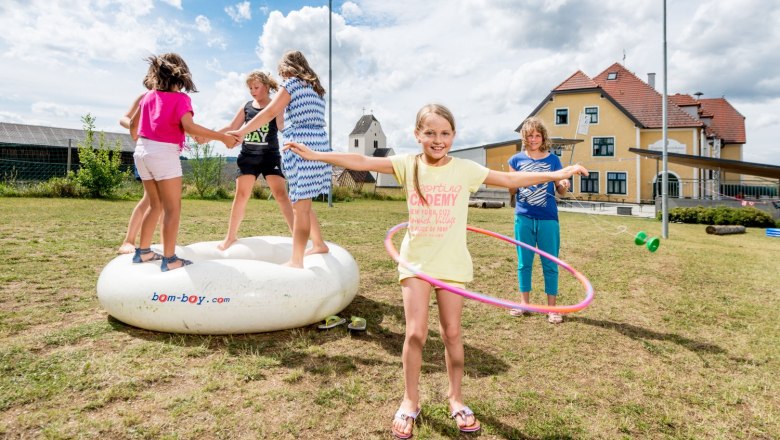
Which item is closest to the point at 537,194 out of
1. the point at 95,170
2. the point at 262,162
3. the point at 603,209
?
the point at 262,162

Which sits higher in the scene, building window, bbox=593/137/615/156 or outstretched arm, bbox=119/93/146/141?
building window, bbox=593/137/615/156

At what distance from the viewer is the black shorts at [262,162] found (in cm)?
510

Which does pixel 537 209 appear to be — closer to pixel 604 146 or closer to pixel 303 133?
pixel 303 133

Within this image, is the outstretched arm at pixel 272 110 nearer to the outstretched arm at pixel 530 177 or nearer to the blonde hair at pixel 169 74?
the blonde hair at pixel 169 74

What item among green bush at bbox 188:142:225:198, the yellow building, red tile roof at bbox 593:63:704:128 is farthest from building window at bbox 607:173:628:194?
green bush at bbox 188:142:225:198

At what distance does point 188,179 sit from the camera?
973 inches

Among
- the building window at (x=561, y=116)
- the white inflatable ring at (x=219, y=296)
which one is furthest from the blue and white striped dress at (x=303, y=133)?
the building window at (x=561, y=116)

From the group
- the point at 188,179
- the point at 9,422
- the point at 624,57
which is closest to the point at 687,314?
the point at 9,422

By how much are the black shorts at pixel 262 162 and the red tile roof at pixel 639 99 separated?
117ft

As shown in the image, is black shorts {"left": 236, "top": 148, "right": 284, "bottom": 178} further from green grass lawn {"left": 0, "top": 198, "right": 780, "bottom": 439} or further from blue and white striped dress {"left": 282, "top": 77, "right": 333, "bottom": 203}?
green grass lawn {"left": 0, "top": 198, "right": 780, "bottom": 439}

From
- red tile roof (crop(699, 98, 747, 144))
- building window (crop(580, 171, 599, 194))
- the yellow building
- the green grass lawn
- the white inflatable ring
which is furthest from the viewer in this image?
red tile roof (crop(699, 98, 747, 144))

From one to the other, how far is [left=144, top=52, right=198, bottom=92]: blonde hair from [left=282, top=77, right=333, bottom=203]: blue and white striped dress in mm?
921

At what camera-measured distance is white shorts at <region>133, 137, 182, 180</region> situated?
4.20m

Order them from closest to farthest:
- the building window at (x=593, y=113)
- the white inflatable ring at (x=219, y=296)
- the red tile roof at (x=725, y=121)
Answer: the white inflatable ring at (x=219, y=296)
the building window at (x=593, y=113)
the red tile roof at (x=725, y=121)
